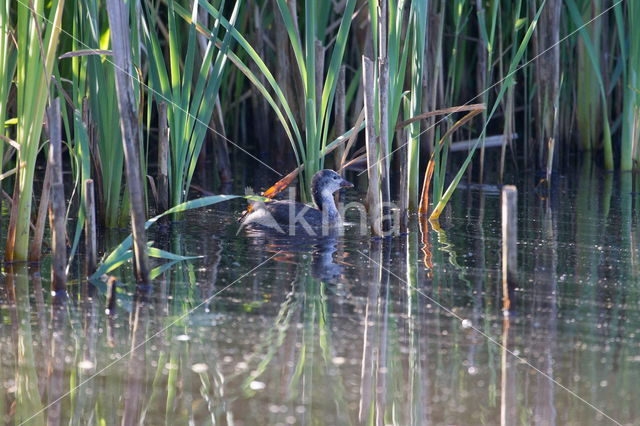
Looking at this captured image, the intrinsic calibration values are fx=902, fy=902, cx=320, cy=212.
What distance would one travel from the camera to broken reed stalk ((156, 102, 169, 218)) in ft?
18.2

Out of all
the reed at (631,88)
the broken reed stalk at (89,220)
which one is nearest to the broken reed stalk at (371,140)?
the broken reed stalk at (89,220)

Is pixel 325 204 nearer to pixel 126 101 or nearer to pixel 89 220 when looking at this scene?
pixel 89 220

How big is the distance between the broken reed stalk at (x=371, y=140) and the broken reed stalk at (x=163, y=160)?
4.25ft

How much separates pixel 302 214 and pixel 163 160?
97 cm

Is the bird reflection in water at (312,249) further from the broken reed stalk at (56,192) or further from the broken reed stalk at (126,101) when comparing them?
the broken reed stalk at (56,192)

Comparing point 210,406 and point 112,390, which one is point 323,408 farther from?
point 112,390

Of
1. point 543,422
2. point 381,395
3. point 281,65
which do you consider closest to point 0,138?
point 381,395

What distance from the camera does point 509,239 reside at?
3.79 meters

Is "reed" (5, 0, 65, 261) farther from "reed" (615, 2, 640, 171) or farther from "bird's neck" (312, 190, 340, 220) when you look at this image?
"reed" (615, 2, 640, 171)

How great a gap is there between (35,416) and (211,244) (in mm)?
2489

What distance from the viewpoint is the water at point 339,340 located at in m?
2.92

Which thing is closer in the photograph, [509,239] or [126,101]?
[509,239]

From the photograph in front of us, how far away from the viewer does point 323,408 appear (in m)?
2.92

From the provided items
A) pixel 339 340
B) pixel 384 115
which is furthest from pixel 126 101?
pixel 384 115
